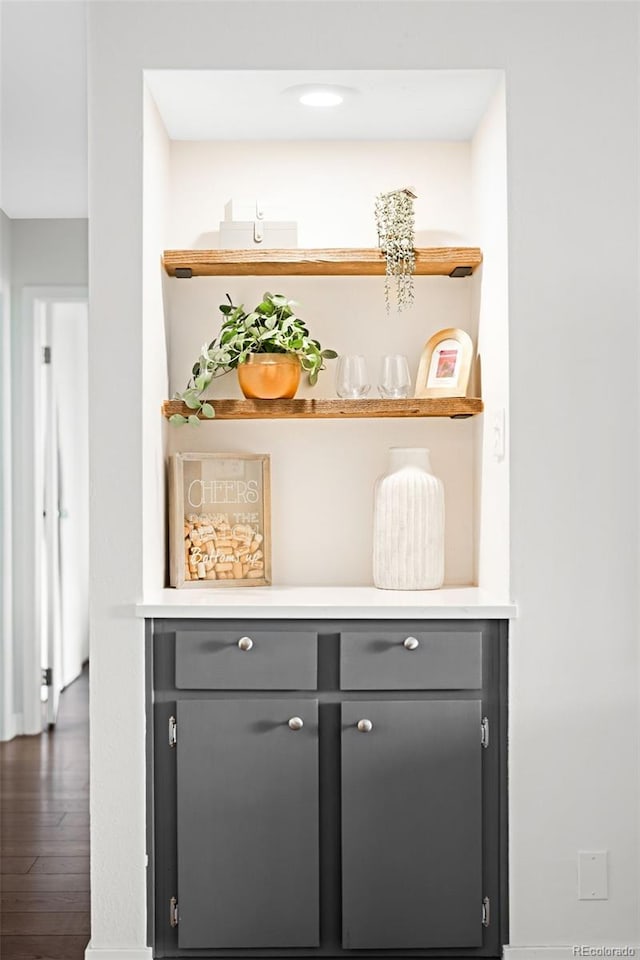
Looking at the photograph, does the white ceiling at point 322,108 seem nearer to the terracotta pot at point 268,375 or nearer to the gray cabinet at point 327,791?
the terracotta pot at point 268,375

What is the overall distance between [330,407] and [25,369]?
2.87 metres

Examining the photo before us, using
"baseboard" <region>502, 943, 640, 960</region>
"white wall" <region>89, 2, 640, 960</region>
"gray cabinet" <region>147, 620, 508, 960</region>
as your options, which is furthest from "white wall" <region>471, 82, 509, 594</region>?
"baseboard" <region>502, 943, 640, 960</region>

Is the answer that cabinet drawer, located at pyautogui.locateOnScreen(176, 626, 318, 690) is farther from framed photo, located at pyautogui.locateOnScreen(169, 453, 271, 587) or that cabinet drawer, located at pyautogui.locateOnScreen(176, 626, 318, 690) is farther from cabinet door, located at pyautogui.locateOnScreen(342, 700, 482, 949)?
framed photo, located at pyautogui.locateOnScreen(169, 453, 271, 587)

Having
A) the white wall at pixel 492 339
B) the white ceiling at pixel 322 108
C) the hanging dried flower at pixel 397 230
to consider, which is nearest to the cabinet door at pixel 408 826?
the white wall at pixel 492 339

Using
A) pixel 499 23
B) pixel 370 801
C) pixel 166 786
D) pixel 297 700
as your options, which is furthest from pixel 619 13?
pixel 166 786

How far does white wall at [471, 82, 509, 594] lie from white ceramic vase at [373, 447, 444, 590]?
15 centimetres

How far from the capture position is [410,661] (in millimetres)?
2611

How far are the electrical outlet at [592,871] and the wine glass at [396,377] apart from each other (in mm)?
1337

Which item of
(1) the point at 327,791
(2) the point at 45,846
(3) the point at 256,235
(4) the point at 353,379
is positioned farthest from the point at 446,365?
(2) the point at 45,846

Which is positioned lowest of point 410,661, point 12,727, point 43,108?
point 12,727

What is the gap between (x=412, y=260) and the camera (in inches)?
113

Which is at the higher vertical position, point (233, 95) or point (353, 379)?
point (233, 95)

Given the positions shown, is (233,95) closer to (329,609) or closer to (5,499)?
(329,609)

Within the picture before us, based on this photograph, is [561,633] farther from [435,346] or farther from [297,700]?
[435,346]
